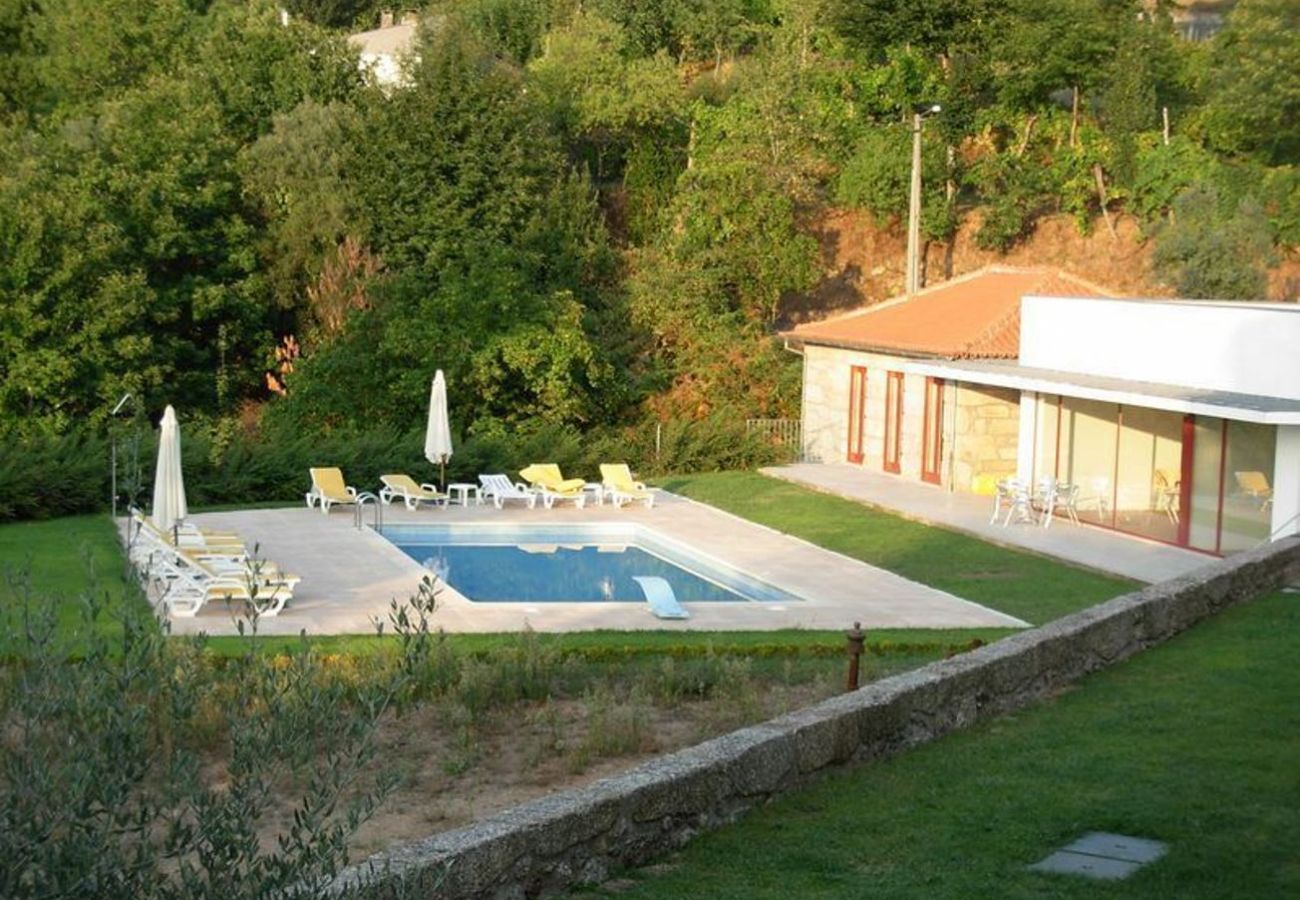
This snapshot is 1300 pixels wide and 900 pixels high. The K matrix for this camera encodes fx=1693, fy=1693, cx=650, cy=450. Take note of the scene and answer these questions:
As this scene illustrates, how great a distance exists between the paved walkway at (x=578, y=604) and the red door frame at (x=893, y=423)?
5.14 meters

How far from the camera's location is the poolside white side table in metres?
26.7

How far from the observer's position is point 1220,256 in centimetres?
3488

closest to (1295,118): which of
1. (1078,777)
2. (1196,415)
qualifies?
(1196,415)

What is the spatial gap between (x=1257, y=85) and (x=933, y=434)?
1819 centimetres

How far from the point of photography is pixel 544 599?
19.7 metres

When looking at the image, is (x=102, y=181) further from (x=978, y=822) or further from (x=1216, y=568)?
(x=978, y=822)

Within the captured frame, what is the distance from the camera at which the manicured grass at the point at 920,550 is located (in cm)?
1869

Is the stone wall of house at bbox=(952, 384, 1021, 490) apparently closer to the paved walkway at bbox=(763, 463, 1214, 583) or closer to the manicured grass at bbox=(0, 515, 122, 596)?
the paved walkway at bbox=(763, 463, 1214, 583)

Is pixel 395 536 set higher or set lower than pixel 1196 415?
lower

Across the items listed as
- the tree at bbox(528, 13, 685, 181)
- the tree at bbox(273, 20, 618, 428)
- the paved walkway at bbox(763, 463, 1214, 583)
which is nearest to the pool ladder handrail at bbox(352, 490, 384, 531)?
the tree at bbox(273, 20, 618, 428)

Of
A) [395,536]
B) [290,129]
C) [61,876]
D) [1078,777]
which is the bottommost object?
[395,536]

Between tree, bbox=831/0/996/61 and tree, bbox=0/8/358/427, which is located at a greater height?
tree, bbox=831/0/996/61

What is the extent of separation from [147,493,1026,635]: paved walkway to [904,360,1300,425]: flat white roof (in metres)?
4.15

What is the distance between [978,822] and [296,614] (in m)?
10.7
